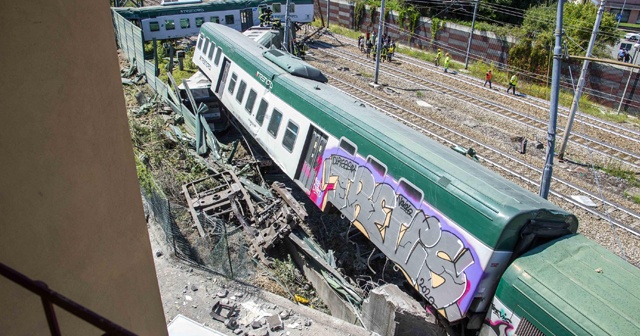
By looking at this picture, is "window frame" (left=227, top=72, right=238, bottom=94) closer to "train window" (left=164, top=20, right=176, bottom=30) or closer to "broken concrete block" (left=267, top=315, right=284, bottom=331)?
"broken concrete block" (left=267, top=315, right=284, bottom=331)

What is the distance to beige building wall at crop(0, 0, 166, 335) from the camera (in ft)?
8.29

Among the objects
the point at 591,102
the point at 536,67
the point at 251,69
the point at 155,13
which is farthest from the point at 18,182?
the point at 155,13

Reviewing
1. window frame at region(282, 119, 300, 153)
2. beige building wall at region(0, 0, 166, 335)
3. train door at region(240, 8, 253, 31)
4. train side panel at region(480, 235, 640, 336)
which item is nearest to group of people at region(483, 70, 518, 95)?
window frame at region(282, 119, 300, 153)

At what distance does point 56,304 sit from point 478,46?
1279 inches

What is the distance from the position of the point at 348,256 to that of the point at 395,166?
135 inches

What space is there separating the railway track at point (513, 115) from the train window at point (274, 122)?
39.7 feet

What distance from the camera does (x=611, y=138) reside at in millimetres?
19625

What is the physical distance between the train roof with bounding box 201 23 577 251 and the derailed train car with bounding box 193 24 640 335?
0.02 meters

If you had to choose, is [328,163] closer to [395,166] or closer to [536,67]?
[395,166]

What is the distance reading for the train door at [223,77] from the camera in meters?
17.8

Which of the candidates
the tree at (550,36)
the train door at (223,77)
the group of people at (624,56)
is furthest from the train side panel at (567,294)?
the group of people at (624,56)

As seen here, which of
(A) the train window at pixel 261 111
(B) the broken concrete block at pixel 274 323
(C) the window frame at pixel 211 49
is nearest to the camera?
(B) the broken concrete block at pixel 274 323

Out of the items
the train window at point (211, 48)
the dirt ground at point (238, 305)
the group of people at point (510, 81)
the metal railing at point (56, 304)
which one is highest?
the metal railing at point (56, 304)

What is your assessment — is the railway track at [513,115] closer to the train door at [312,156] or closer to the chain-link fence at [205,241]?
the train door at [312,156]
